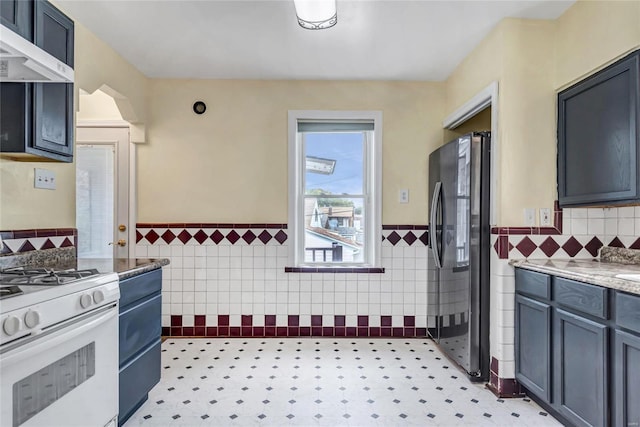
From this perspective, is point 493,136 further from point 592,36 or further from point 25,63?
point 25,63

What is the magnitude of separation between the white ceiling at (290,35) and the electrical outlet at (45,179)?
1.05 metres

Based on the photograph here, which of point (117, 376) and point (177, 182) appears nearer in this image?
point (117, 376)

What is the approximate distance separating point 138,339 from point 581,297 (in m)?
2.35

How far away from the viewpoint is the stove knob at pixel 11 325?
1.17 meters

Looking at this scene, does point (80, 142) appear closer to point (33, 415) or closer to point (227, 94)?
point (227, 94)

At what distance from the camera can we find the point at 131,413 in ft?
6.82

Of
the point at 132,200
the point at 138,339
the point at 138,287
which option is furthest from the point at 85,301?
the point at 132,200

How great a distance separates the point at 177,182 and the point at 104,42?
49.7 inches

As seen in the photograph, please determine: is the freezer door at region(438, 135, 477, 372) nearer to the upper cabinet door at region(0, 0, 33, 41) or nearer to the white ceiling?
the white ceiling

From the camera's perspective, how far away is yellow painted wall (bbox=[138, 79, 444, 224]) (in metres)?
3.45

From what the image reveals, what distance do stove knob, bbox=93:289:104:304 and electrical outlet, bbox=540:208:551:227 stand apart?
2.57 metres

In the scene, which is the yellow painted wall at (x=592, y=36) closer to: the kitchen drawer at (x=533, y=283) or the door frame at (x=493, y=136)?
the door frame at (x=493, y=136)

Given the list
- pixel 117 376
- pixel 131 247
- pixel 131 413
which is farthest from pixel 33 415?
pixel 131 247

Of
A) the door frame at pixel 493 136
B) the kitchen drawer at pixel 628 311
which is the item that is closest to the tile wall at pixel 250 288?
the door frame at pixel 493 136
